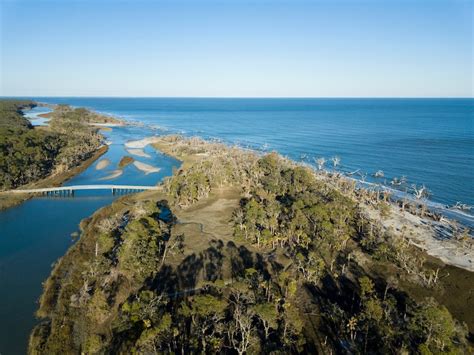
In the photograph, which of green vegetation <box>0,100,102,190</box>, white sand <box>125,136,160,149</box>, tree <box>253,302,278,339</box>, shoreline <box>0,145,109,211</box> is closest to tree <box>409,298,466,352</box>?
tree <box>253,302,278,339</box>

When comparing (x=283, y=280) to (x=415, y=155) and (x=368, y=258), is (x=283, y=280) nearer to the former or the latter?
(x=368, y=258)

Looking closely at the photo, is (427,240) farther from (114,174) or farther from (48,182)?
(48,182)

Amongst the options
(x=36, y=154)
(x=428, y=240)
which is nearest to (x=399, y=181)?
(x=428, y=240)

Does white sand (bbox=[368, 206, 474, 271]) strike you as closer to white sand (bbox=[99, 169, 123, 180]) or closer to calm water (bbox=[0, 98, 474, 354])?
calm water (bbox=[0, 98, 474, 354])

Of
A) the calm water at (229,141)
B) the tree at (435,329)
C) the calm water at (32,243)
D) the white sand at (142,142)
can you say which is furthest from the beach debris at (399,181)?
the white sand at (142,142)

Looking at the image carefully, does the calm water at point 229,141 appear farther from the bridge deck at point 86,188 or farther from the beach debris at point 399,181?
the beach debris at point 399,181
